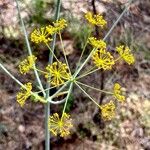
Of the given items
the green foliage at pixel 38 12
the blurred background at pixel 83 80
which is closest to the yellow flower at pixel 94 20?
the blurred background at pixel 83 80

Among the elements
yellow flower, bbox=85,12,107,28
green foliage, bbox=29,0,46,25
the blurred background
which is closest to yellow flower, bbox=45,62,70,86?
yellow flower, bbox=85,12,107,28

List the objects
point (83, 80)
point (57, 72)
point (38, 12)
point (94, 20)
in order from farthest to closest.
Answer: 1. point (38, 12)
2. point (83, 80)
3. point (94, 20)
4. point (57, 72)

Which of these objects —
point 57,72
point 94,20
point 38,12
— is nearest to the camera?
point 57,72

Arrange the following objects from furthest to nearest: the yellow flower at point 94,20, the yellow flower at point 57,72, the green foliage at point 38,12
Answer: the green foliage at point 38,12 < the yellow flower at point 94,20 < the yellow flower at point 57,72

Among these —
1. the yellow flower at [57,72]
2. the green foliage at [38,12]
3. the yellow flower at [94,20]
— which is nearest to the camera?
the yellow flower at [57,72]

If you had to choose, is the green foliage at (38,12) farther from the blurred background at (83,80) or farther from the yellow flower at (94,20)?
the yellow flower at (94,20)

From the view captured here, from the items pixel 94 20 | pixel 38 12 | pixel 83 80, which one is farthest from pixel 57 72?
pixel 38 12

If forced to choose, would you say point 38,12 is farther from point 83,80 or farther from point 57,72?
point 57,72

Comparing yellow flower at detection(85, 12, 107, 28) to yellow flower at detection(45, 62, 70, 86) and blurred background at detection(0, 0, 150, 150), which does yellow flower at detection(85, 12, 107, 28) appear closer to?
yellow flower at detection(45, 62, 70, 86)

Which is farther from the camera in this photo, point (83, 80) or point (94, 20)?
point (83, 80)
